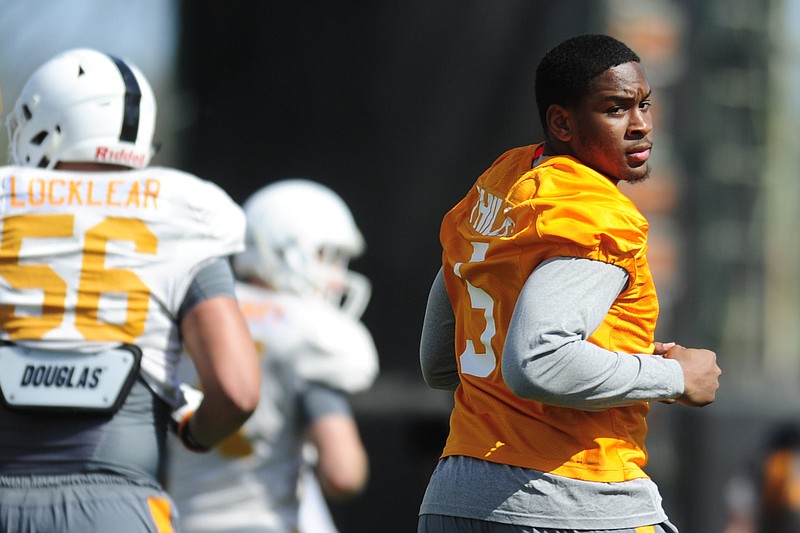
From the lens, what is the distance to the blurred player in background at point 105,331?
7.80 feet

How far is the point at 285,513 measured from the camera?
358cm

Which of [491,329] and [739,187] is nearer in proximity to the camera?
[491,329]

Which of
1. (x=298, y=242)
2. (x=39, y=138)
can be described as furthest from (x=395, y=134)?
(x=39, y=138)

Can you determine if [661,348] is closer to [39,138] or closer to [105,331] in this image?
[105,331]

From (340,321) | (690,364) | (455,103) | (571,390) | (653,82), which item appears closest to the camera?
(571,390)

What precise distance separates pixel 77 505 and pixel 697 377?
1.15 m

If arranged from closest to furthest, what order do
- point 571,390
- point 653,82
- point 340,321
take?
point 571,390 < point 340,321 < point 653,82

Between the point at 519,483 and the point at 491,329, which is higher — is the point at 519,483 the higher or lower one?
the lower one

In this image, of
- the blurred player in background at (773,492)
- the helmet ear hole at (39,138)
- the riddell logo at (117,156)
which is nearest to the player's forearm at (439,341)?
the riddell logo at (117,156)

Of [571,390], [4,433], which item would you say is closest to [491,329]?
[571,390]

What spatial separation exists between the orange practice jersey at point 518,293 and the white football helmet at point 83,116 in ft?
2.80

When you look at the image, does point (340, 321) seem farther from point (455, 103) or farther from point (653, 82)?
point (653, 82)

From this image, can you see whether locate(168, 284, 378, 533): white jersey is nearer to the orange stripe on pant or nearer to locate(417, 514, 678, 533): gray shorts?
the orange stripe on pant

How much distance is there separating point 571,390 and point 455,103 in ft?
13.8
